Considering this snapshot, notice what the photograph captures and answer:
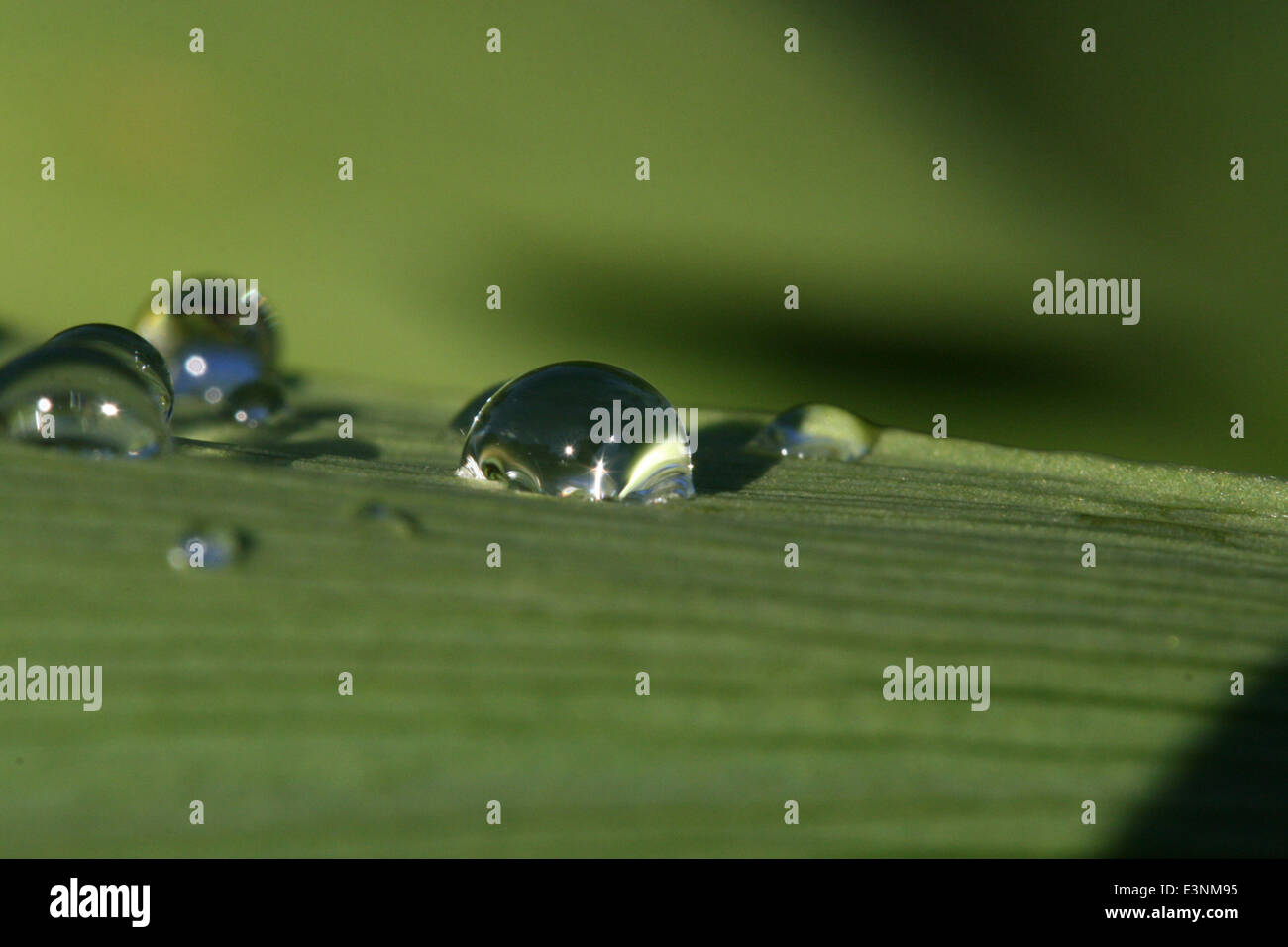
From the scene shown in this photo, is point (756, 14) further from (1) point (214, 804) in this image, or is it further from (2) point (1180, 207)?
(1) point (214, 804)

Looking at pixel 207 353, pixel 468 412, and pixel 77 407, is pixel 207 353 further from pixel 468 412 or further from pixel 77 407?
pixel 77 407

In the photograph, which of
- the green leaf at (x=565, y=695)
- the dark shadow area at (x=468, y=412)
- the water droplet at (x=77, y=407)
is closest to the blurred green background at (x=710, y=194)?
the dark shadow area at (x=468, y=412)

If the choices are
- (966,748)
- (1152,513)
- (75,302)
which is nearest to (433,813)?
(966,748)

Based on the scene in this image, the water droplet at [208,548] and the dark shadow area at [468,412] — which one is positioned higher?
the dark shadow area at [468,412]

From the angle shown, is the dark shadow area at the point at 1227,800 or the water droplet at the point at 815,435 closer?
the dark shadow area at the point at 1227,800

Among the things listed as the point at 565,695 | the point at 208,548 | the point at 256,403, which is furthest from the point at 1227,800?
the point at 256,403

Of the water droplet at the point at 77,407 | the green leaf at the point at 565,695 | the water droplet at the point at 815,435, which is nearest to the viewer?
the green leaf at the point at 565,695

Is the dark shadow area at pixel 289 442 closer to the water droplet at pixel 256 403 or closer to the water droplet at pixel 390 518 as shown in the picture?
the water droplet at pixel 256 403
